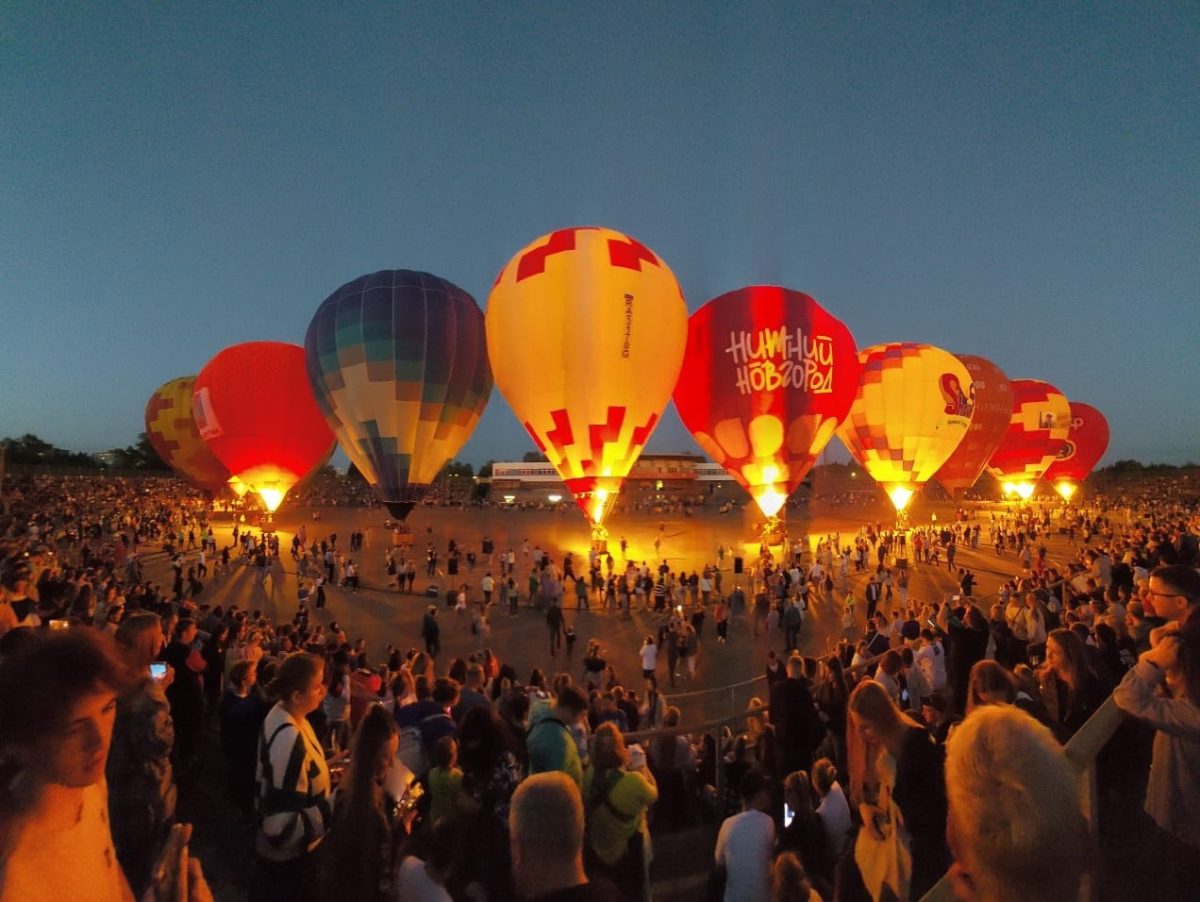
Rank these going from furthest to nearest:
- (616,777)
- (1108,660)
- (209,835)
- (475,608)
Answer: (475,608) < (1108,660) < (209,835) < (616,777)

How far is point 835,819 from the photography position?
2.69 meters

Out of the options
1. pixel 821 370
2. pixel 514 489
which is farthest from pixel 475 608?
pixel 514 489

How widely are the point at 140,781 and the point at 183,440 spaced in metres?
27.2

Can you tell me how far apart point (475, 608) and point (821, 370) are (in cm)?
905

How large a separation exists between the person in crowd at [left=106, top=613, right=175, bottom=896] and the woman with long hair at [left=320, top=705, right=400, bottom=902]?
703mm

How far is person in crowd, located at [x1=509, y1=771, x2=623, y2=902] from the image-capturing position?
129 cm

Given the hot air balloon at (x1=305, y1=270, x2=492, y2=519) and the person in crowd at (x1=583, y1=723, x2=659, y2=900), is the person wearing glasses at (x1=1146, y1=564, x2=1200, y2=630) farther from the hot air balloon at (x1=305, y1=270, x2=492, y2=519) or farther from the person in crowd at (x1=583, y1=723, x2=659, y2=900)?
the hot air balloon at (x1=305, y1=270, x2=492, y2=519)

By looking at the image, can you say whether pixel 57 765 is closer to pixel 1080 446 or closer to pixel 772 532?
pixel 772 532

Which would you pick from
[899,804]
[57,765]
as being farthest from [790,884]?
[57,765]

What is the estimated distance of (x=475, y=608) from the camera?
12891mm

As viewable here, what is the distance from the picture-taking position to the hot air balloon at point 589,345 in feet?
42.8

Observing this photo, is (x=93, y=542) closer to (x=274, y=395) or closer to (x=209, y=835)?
(x=274, y=395)

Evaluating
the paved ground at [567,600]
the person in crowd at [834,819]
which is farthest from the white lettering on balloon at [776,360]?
the person in crowd at [834,819]

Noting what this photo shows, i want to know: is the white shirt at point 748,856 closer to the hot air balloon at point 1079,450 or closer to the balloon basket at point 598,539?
the balloon basket at point 598,539
